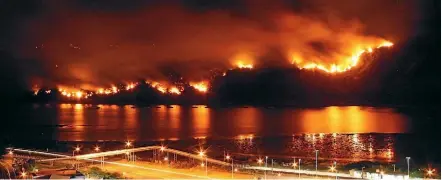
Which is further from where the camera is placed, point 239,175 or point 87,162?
point 87,162

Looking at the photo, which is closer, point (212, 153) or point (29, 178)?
point (29, 178)

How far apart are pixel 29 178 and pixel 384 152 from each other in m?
19.7

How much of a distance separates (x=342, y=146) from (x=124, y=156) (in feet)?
47.1

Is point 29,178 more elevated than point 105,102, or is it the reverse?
point 105,102

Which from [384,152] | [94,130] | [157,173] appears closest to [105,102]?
[94,130]

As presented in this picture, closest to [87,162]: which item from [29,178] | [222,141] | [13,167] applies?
[13,167]

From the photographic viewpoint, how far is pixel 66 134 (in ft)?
124

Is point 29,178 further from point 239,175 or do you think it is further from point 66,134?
point 66,134

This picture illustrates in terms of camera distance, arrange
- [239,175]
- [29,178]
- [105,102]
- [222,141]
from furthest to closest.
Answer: [105,102] → [222,141] → [239,175] → [29,178]

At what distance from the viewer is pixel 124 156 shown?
18.4 metres

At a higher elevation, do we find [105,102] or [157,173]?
[105,102]

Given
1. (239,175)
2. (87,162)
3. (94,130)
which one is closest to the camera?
(239,175)

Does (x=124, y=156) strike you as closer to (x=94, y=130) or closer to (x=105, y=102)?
(x=94, y=130)

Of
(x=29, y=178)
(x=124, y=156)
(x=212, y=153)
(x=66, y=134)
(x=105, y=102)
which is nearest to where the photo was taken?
(x=29, y=178)
